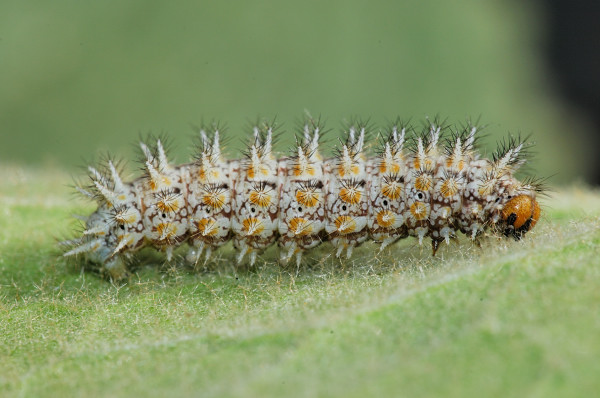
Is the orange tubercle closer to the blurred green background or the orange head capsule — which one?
the orange head capsule

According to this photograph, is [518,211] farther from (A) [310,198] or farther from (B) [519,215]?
(A) [310,198]

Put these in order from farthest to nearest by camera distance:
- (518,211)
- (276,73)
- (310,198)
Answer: (276,73)
(310,198)
(518,211)

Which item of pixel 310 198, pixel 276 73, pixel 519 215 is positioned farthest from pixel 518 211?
pixel 276 73

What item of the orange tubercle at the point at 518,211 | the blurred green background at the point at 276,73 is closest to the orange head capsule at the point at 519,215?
the orange tubercle at the point at 518,211

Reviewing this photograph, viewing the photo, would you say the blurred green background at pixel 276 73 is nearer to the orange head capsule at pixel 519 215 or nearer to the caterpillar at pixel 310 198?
the caterpillar at pixel 310 198

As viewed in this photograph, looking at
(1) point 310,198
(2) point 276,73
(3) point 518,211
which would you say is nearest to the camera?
(3) point 518,211
